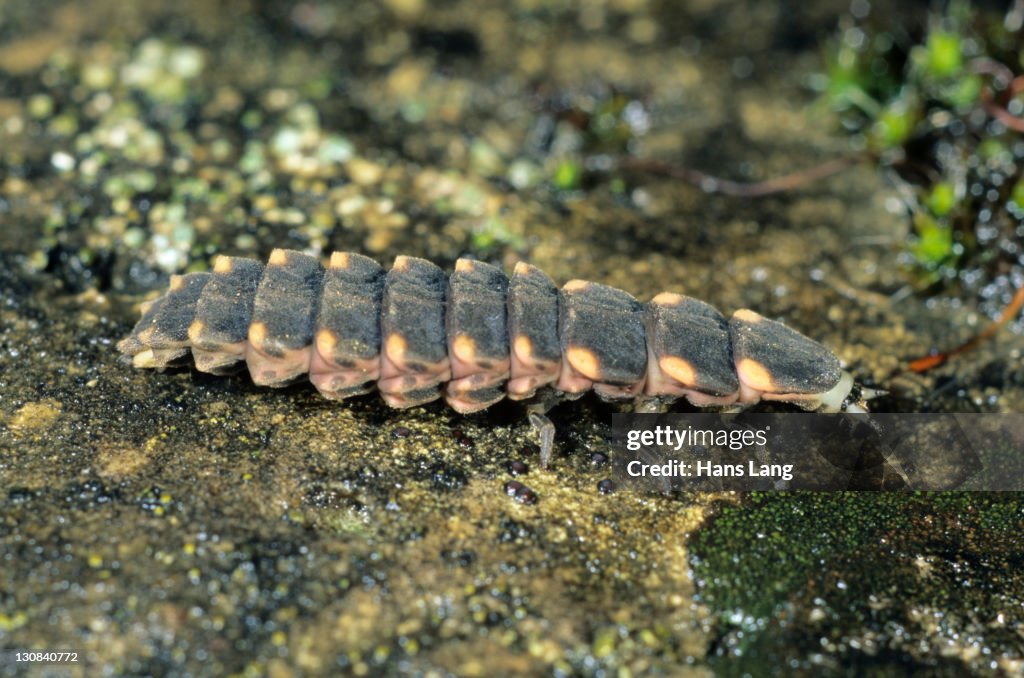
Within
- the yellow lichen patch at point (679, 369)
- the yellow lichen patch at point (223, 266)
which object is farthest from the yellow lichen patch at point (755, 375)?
the yellow lichen patch at point (223, 266)

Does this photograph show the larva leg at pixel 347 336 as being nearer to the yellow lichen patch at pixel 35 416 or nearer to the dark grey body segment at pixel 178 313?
the dark grey body segment at pixel 178 313

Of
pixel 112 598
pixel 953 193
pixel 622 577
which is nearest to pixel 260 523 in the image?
pixel 112 598

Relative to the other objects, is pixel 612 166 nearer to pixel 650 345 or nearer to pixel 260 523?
pixel 650 345

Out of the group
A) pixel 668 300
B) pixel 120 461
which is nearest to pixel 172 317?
pixel 120 461

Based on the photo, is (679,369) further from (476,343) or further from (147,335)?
(147,335)

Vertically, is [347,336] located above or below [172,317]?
above
